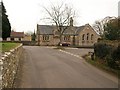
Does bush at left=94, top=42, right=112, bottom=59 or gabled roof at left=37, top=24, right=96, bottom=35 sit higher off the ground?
gabled roof at left=37, top=24, right=96, bottom=35

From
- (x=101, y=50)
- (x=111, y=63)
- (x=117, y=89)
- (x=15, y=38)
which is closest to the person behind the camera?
(x=117, y=89)

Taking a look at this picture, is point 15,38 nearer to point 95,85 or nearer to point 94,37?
point 94,37

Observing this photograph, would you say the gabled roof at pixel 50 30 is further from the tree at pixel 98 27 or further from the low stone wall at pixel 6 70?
the low stone wall at pixel 6 70

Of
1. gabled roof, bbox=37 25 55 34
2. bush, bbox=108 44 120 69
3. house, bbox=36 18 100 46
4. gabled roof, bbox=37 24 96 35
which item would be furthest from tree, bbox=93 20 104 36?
bush, bbox=108 44 120 69

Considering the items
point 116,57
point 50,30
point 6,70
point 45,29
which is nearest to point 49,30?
point 50,30

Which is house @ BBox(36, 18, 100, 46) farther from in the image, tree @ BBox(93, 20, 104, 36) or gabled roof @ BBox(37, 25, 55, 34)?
tree @ BBox(93, 20, 104, 36)

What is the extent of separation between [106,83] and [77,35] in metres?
66.2

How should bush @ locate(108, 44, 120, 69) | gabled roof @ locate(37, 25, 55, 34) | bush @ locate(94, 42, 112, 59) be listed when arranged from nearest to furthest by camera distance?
bush @ locate(108, 44, 120, 69)
bush @ locate(94, 42, 112, 59)
gabled roof @ locate(37, 25, 55, 34)

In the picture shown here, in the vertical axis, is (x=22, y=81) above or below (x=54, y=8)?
below

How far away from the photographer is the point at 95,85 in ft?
39.0

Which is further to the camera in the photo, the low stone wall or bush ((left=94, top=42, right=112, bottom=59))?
bush ((left=94, top=42, right=112, bottom=59))

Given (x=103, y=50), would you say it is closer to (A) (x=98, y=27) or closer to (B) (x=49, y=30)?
(B) (x=49, y=30)

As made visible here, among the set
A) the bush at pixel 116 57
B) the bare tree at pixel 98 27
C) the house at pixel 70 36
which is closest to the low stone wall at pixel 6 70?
the bush at pixel 116 57

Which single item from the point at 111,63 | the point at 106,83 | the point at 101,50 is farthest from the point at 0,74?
the point at 101,50
